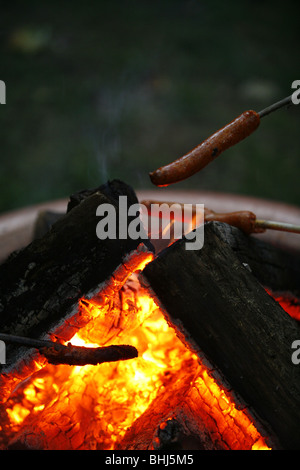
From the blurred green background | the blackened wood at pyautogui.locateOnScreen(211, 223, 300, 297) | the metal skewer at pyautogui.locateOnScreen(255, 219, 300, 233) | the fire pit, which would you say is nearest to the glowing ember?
the fire pit

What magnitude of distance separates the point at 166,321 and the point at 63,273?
373 millimetres

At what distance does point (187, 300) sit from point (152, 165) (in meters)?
2.74

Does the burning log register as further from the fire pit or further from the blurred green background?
the blurred green background

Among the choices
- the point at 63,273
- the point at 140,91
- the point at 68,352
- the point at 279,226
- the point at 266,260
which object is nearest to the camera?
the point at 68,352

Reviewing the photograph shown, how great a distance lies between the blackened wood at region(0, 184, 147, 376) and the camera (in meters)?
1.21

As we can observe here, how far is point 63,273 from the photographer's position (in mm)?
1229

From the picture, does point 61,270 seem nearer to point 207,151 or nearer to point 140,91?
point 207,151

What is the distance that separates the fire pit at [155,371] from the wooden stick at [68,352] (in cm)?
7

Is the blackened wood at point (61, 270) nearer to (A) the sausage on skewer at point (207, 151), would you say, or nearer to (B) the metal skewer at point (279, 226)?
(A) the sausage on skewer at point (207, 151)

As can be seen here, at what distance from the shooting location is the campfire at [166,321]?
3.71 ft

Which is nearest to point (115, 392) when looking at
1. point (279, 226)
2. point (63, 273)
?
point (63, 273)

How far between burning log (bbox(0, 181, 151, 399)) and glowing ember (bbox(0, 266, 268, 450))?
8 cm

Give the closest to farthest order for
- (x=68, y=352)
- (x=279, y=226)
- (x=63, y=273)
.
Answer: (x=68, y=352) → (x=63, y=273) → (x=279, y=226)

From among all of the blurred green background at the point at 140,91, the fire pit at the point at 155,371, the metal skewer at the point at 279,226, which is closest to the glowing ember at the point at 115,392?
the fire pit at the point at 155,371
